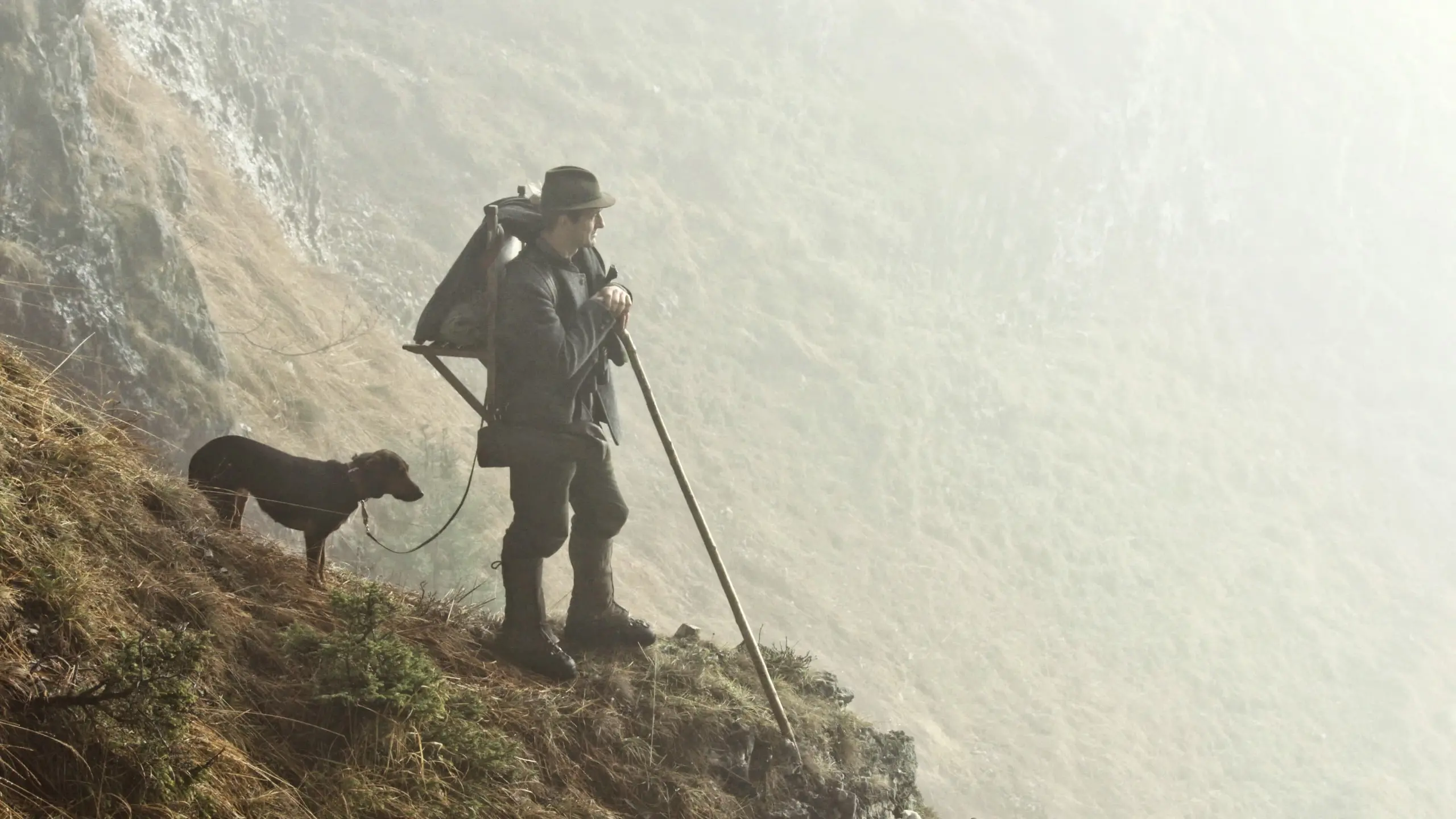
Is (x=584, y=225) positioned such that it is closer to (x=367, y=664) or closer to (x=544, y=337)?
(x=544, y=337)

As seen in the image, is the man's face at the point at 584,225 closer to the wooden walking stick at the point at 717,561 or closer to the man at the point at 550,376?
the man at the point at 550,376

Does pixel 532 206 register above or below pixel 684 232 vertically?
below

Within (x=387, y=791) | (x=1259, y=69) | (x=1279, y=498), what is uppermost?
(x=1259, y=69)

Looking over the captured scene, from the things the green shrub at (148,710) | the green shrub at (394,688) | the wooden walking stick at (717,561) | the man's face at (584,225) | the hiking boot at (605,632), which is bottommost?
the green shrub at (148,710)

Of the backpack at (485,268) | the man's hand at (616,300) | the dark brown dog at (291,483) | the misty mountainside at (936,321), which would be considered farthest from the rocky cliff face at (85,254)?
the man's hand at (616,300)

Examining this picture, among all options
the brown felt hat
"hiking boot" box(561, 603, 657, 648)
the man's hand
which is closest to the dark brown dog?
"hiking boot" box(561, 603, 657, 648)

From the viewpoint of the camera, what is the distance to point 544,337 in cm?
481

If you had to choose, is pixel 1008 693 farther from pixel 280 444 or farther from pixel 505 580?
pixel 505 580

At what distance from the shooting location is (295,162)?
2212 centimetres

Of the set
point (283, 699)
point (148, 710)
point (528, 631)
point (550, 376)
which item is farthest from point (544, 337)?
point (148, 710)

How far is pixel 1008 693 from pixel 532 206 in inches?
819

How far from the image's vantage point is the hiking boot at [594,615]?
17.5ft

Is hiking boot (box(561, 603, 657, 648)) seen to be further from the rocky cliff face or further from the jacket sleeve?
the rocky cliff face

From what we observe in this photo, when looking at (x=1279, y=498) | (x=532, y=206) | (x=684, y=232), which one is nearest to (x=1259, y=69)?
(x=1279, y=498)
